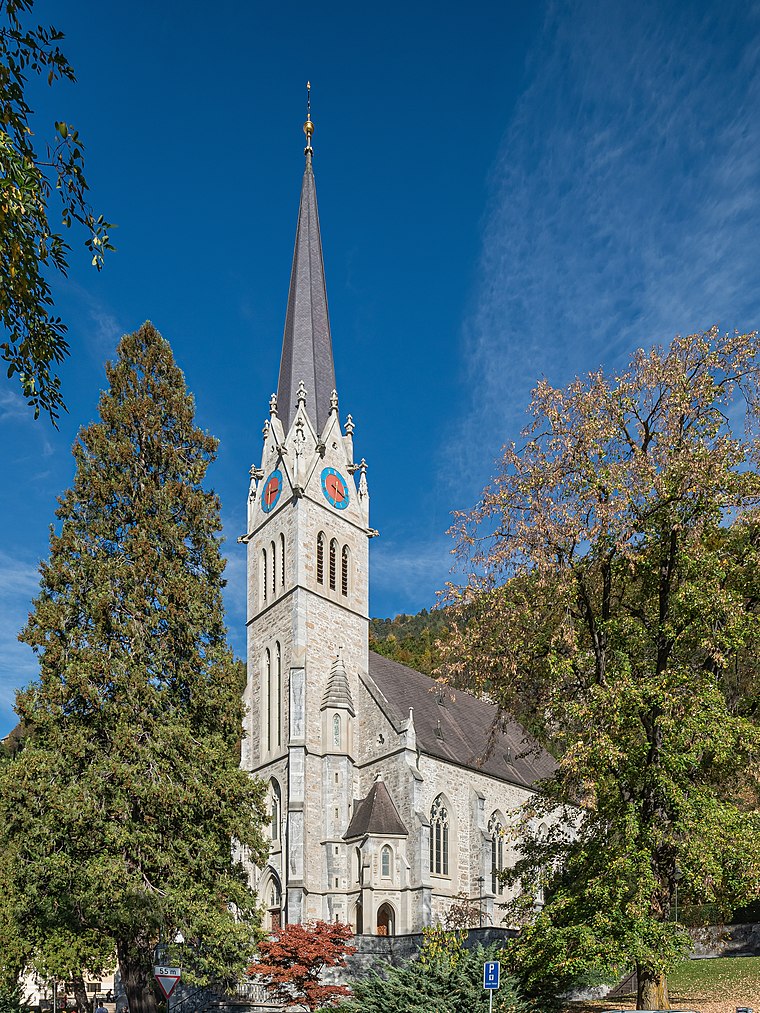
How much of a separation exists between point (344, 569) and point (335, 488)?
3642 mm

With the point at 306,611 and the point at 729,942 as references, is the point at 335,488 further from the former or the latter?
the point at 729,942

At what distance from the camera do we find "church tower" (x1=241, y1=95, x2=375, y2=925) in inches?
1346

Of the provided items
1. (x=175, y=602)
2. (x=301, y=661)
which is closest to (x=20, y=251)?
(x=175, y=602)

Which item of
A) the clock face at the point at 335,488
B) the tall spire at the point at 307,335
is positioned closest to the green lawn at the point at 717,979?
the clock face at the point at 335,488

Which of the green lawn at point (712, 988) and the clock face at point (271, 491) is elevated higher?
the clock face at point (271, 491)

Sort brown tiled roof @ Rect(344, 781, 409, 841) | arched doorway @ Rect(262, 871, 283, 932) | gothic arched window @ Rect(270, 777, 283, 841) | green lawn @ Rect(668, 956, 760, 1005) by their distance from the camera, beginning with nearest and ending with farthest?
green lawn @ Rect(668, 956, 760, 1005), brown tiled roof @ Rect(344, 781, 409, 841), arched doorway @ Rect(262, 871, 283, 932), gothic arched window @ Rect(270, 777, 283, 841)

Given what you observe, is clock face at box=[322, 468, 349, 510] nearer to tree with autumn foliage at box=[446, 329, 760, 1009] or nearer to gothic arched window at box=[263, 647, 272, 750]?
gothic arched window at box=[263, 647, 272, 750]

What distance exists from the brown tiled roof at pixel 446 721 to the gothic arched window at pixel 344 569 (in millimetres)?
3628

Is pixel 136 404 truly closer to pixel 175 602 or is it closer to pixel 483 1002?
pixel 175 602

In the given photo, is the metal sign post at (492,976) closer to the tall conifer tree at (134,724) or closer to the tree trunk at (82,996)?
the tall conifer tree at (134,724)

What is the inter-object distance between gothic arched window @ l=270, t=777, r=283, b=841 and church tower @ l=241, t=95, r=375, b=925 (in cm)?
6

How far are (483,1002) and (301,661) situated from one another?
22.8 meters

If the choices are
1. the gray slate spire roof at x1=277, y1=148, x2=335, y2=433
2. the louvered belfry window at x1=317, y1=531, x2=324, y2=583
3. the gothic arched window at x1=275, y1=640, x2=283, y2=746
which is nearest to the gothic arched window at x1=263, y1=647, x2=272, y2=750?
the gothic arched window at x1=275, y1=640, x2=283, y2=746

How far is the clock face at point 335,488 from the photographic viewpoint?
40.6 meters
